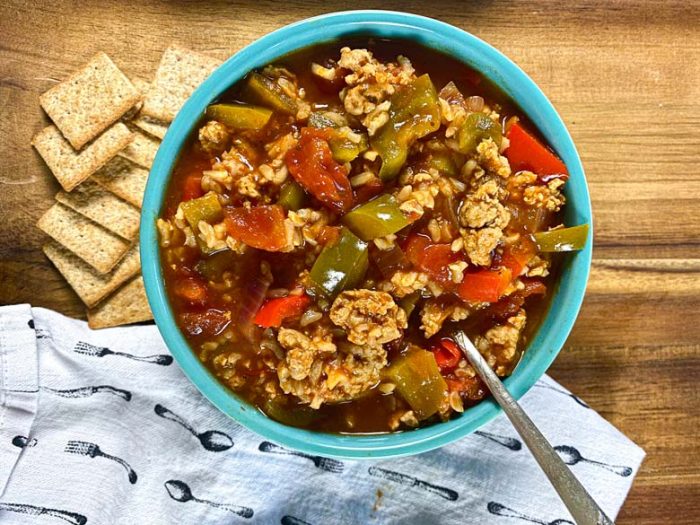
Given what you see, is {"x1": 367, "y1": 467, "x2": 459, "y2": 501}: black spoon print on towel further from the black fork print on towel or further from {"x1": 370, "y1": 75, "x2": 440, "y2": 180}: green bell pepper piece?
{"x1": 370, "y1": 75, "x2": 440, "y2": 180}: green bell pepper piece

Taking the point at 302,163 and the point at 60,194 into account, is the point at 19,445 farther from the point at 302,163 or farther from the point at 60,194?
the point at 302,163

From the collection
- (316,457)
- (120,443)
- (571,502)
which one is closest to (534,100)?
(571,502)

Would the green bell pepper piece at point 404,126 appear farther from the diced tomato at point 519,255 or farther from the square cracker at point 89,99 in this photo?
the square cracker at point 89,99

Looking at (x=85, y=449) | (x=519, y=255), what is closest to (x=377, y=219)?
(x=519, y=255)

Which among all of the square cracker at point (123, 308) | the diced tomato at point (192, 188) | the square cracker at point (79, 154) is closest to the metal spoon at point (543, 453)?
the diced tomato at point (192, 188)

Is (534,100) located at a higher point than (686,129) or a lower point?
higher
